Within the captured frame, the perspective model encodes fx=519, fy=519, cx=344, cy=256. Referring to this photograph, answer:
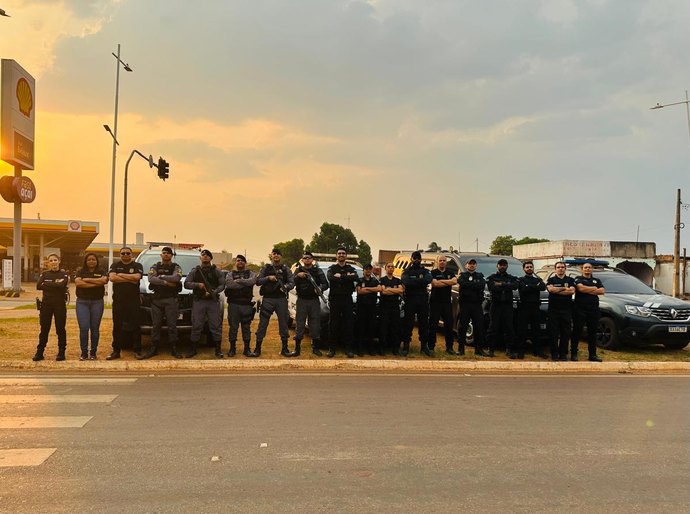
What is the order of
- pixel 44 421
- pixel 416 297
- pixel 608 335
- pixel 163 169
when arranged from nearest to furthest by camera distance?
pixel 44 421 → pixel 416 297 → pixel 608 335 → pixel 163 169

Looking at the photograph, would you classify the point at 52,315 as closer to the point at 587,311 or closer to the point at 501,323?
the point at 501,323

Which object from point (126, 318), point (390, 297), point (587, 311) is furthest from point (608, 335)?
point (126, 318)

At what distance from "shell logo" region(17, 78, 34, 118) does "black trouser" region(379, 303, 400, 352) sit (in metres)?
22.7

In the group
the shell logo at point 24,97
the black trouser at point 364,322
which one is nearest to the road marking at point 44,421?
the black trouser at point 364,322

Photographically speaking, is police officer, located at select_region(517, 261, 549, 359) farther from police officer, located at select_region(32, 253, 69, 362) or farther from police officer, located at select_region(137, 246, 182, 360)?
police officer, located at select_region(32, 253, 69, 362)

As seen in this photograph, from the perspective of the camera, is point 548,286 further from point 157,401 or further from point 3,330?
point 3,330

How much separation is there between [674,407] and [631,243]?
44237mm

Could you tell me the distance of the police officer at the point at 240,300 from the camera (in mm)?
9525

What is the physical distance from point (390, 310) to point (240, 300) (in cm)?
281

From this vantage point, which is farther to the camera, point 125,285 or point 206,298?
point 206,298

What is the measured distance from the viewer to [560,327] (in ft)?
32.8

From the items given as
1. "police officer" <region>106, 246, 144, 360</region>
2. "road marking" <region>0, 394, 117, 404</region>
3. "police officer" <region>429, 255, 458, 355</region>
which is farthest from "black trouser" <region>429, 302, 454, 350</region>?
"road marking" <region>0, 394, 117, 404</region>

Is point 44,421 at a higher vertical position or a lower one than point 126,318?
lower

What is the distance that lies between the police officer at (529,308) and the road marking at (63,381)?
22.9 feet
